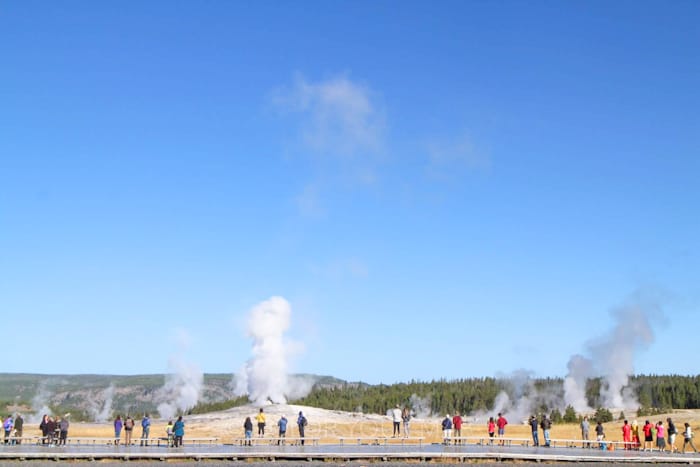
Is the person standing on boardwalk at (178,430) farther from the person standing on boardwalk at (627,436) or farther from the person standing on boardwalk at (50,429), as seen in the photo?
the person standing on boardwalk at (627,436)

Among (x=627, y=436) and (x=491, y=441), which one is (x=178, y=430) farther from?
(x=627, y=436)

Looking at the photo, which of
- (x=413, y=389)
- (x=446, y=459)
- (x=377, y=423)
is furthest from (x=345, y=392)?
(x=446, y=459)

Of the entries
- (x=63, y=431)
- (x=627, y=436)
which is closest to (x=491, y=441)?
(x=627, y=436)

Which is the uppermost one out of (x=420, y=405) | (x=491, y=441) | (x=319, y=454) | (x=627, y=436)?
(x=420, y=405)

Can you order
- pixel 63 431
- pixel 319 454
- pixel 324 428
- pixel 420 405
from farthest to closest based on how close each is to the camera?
pixel 420 405 < pixel 324 428 < pixel 63 431 < pixel 319 454

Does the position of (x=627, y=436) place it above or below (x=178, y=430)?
below

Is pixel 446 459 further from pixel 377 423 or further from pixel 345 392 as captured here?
pixel 345 392

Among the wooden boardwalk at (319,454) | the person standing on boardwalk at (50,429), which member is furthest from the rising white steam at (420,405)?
the person standing on boardwalk at (50,429)

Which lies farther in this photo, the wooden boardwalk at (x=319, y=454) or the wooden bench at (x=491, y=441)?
the wooden bench at (x=491, y=441)

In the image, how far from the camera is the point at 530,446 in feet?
153

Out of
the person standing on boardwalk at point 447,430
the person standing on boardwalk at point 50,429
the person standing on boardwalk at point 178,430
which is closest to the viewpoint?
the person standing on boardwalk at point 178,430

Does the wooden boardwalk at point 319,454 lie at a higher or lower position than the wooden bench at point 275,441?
lower

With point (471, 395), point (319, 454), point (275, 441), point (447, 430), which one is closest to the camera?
point (319, 454)

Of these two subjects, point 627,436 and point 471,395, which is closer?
point 627,436
